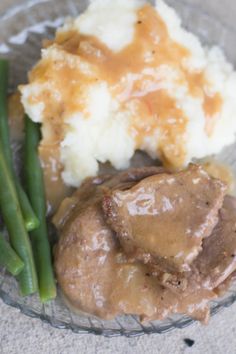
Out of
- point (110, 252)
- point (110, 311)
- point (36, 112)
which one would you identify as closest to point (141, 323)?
point (110, 311)

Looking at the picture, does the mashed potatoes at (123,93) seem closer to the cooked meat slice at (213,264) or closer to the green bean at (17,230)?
the green bean at (17,230)

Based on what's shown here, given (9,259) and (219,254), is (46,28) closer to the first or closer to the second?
(9,259)

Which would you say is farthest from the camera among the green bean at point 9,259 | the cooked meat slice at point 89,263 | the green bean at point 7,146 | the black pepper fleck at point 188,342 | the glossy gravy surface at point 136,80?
the black pepper fleck at point 188,342

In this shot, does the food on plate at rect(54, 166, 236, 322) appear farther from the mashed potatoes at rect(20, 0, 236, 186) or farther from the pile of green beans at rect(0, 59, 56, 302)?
the mashed potatoes at rect(20, 0, 236, 186)

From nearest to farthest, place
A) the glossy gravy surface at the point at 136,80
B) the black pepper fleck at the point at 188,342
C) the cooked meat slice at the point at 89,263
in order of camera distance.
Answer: the cooked meat slice at the point at 89,263 → the glossy gravy surface at the point at 136,80 → the black pepper fleck at the point at 188,342

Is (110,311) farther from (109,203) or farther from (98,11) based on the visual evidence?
(98,11)

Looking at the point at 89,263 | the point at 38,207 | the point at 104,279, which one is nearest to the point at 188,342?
the point at 104,279

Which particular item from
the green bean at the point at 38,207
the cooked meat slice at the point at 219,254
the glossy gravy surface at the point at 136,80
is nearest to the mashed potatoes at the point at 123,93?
the glossy gravy surface at the point at 136,80

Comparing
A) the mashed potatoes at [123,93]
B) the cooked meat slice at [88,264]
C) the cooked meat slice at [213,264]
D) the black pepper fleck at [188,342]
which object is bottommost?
the black pepper fleck at [188,342]
